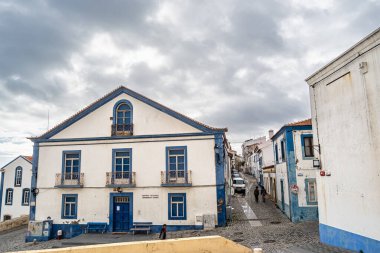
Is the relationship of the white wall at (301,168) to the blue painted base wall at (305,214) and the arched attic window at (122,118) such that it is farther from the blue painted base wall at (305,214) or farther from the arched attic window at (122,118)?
the arched attic window at (122,118)

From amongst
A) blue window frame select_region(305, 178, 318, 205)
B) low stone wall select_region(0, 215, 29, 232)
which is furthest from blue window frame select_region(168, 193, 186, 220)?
low stone wall select_region(0, 215, 29, 232)

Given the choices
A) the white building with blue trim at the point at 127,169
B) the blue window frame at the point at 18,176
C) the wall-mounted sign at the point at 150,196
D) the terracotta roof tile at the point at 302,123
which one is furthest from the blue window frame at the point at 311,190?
the blue window frame at the point at 18,176

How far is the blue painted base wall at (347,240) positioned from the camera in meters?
9.60

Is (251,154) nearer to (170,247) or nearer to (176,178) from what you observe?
(176,178)

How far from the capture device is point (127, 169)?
19.3 m

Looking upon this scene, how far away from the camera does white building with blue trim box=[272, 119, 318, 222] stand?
1811 cm

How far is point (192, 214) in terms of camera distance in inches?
711

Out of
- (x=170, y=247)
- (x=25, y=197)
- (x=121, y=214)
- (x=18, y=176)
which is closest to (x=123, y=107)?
(x=121, y=214)

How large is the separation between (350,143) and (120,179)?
13.6m

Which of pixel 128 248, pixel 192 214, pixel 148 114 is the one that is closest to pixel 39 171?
pixel 148 114

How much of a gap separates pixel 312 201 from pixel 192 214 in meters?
7.41

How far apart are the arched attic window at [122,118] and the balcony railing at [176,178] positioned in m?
3.89

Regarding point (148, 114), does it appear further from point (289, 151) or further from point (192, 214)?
point (289, 151)

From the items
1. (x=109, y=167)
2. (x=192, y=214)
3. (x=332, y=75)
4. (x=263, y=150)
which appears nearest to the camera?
(x=332, y=75)
